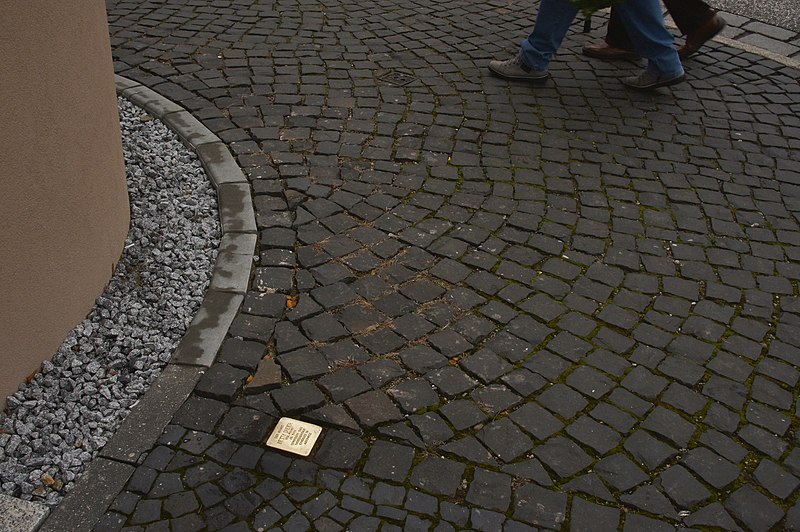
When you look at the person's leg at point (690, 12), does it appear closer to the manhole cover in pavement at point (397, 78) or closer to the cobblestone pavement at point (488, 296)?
the cobblestone pavement at point (488, 296)

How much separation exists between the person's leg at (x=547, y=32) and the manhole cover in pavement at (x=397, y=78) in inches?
39.2

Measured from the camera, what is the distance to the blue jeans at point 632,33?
660 centimetres

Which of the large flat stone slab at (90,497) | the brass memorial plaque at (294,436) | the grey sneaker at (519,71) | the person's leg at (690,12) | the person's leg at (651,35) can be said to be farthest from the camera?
the person's leg at (690,12)

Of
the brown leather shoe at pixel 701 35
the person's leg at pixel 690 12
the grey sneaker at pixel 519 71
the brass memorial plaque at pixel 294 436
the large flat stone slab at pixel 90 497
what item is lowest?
the large flat stone slab at pixel 90 497

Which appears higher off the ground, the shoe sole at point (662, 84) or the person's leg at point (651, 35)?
the person's leg at point (651, 35)

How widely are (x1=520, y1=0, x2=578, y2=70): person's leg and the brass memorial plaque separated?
14.2ft

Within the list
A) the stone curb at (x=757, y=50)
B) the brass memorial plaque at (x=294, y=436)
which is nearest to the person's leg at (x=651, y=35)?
the stone curb at (x=757, y=50)

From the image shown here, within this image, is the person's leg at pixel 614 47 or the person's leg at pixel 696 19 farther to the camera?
the person's leg at pixel 614 47

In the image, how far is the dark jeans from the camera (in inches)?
280

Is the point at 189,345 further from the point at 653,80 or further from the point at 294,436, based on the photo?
the point at 653,80

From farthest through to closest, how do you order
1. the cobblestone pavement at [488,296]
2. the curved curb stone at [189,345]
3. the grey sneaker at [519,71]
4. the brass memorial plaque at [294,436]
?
the grey sneaker at [519,71], the brass memorial plaque at [294,436], the cobblestone pavement at [488,296], the curved curb stone at [189,345]

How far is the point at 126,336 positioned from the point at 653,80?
16.0ft

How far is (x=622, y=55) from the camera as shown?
743cm

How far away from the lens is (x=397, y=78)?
691 cm
